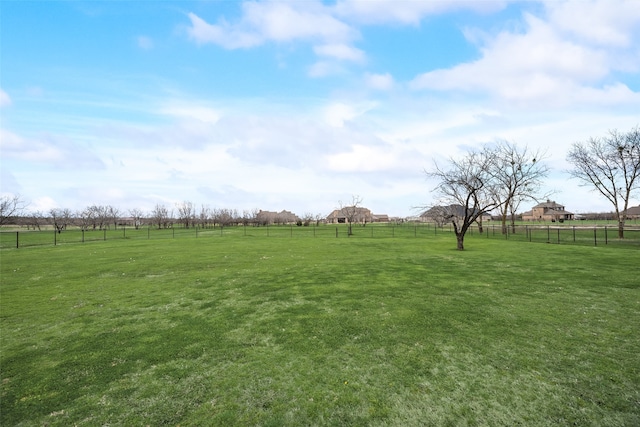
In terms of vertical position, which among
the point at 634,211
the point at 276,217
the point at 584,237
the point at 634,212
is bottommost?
the point at 584,237

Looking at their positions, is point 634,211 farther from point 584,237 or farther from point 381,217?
point 584,237

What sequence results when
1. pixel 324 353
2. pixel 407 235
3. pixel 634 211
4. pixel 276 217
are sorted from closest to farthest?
pixel 324 353 → pixel 407 235 → pixel 634 211 → pixel 276 217

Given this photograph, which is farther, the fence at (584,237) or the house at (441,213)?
the house at (441,213)

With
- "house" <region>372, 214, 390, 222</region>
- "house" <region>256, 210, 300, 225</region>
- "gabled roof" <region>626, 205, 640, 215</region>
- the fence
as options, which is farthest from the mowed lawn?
"house" <region>372, 214, 390, 222</region>

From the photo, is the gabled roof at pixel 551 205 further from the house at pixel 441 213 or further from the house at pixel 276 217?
the house at pixel 276 217

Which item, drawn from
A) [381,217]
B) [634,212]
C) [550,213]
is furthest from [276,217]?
[634,212]

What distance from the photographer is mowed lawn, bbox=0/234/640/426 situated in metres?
3.72

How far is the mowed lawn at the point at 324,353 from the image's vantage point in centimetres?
372

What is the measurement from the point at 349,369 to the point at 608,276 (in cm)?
1202

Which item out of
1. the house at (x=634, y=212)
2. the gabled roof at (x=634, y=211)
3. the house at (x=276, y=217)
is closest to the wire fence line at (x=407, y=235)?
the house at (x=634, y=212)

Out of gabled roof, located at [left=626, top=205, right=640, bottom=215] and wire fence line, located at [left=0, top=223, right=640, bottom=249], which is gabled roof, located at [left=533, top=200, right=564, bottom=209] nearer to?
gabled roof, located at [left=626, top=205, right=640, bottom=215]

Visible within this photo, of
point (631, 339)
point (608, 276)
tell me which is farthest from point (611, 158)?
point (631, 339)

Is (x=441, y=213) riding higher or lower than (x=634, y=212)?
higher

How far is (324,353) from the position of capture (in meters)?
5.17
